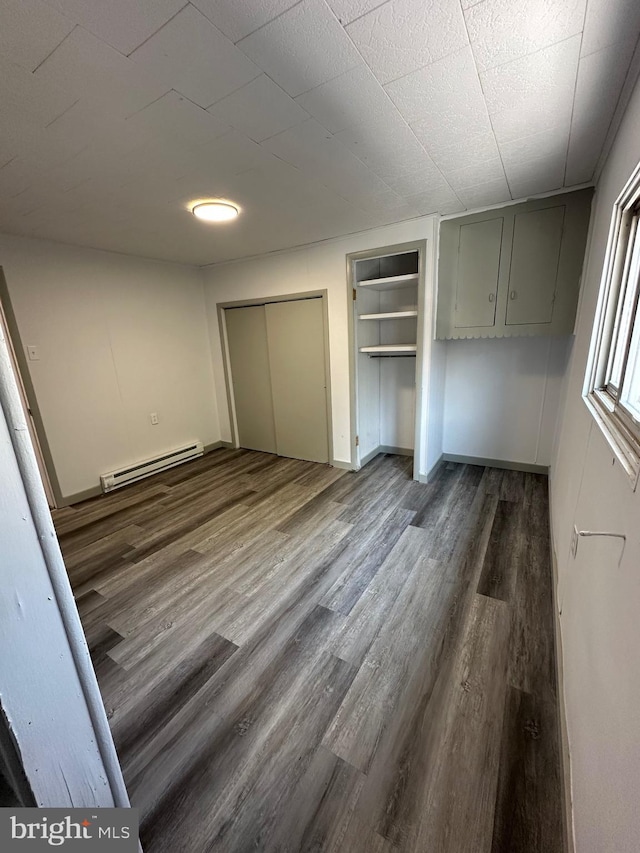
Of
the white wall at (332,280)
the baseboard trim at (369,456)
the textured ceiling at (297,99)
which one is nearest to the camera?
the textured ceiling at (297,99)

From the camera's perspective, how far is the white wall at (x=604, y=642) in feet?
2.23

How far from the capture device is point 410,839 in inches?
37.8

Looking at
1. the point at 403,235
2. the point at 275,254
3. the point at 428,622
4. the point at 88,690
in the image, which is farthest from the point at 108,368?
the point at 428,622

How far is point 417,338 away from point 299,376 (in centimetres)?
145

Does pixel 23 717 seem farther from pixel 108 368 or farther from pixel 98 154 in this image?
pixel 108 368

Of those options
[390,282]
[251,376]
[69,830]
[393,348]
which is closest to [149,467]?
[251,376]

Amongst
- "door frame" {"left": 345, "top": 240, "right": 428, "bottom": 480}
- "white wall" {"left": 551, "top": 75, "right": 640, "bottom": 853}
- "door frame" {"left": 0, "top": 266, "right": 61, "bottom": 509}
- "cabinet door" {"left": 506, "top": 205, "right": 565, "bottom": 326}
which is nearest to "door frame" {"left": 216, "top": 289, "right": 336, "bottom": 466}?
"door frame" {"left": 345, "top": 240, "right": 428, "bottom": 480}

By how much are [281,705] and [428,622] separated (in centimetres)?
81

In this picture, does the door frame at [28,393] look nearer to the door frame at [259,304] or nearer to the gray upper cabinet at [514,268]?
the door frame at [259,304]

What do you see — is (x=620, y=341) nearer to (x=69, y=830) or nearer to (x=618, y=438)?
(x=618, y=438)

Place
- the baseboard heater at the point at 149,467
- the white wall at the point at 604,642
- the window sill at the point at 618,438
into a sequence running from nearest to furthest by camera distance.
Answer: the white wall at the point at 604,642, the window sill at the point at 618,438, the baseboard heater at the point at 149,467

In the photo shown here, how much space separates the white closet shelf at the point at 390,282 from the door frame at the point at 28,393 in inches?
120

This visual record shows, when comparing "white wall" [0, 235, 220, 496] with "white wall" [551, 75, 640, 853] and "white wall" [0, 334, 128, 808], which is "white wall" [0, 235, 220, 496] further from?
"white wall" [551, 75, 640, 853]

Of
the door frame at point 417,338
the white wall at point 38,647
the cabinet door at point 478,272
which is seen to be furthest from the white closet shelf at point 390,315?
the white wall at point 38,647
